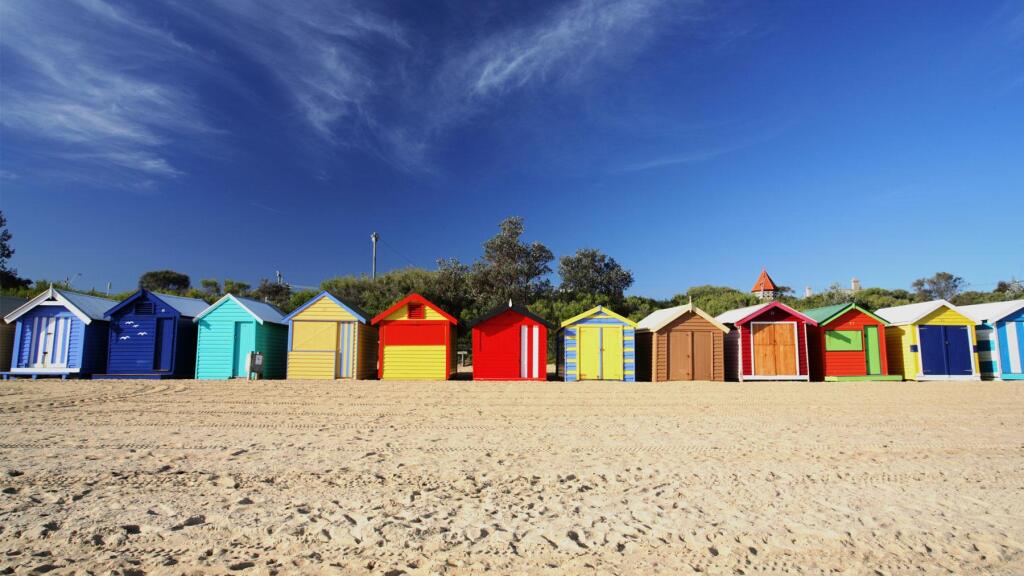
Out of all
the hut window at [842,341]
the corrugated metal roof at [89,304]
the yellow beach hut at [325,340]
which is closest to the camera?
the corrugated metal roof at [89,304]

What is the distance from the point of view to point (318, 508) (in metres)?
4.48

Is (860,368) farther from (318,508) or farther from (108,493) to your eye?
(108,493)

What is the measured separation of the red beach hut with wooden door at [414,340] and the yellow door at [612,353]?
581 centimetres

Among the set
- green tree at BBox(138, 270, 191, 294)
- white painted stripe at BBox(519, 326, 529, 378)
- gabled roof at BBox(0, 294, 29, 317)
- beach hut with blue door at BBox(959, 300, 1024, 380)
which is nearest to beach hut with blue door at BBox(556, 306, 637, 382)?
white painted stripe at BBox(519, 326, 529, 378)

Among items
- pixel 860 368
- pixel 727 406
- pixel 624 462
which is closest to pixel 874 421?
pixel 727 406

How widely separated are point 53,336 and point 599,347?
19.9 meters

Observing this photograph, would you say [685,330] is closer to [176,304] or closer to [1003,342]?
[1003,342]

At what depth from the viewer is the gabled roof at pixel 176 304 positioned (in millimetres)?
18688

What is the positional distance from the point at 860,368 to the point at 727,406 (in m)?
12.4

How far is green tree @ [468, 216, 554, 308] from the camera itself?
114 feet

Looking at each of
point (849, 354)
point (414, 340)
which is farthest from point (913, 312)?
point (414, 340)

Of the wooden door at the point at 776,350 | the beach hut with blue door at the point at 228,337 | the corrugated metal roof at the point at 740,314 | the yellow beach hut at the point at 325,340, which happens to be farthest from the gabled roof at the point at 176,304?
the wooden door at the point at 776,350

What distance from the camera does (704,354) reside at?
2014 cm

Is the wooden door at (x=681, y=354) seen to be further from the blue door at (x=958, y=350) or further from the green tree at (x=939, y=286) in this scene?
the green tree at (x=939, y=286)
